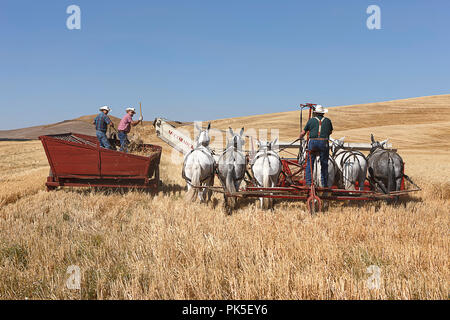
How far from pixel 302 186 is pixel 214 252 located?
3949mm

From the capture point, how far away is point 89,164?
310 inches

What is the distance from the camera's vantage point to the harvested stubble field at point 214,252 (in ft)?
9.92

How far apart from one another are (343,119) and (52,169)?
46.5 meters

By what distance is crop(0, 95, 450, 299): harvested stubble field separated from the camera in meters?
3.02

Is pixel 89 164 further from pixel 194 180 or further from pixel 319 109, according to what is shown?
pixel 319 109

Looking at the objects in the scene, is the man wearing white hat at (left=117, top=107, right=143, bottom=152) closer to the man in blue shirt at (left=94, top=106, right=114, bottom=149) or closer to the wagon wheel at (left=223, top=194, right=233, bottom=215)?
the man in blue shirt at (left=94, top=106, right=114, bottom=149)

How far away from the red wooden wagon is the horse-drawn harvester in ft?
5.63

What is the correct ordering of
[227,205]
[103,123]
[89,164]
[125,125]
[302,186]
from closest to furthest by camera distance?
[227,205], [302,186], [89,164], [103,123], [125,125]

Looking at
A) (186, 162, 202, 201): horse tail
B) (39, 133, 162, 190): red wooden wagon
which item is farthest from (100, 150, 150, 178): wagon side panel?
(186, 162, 202, 201): horse tail
